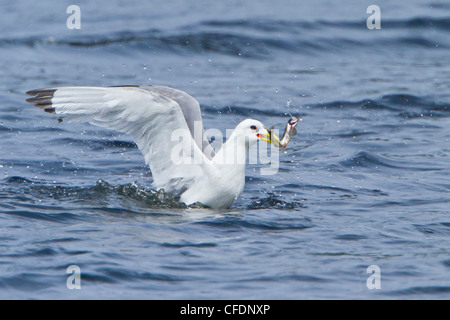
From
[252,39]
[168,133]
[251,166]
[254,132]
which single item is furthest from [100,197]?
[252,39]

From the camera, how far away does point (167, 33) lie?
17.5 meters

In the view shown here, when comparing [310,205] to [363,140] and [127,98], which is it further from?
[363,140]

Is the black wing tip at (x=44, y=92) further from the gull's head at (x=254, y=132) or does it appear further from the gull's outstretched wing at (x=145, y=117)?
the gull's head at (x=254, y=132)

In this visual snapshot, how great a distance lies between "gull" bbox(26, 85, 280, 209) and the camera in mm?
7879

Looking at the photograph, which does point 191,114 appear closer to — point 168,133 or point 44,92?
point 168,133

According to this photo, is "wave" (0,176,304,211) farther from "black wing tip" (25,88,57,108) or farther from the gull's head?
"black wing tip" (25,88,57,108)

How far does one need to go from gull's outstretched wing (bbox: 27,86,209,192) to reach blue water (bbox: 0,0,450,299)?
42 cm

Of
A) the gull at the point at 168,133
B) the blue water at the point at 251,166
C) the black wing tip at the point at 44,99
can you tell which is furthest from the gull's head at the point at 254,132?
the black wing tip at the point at 44,99

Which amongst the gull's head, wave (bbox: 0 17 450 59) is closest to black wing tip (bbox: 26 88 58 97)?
the gull's head

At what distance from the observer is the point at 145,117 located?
7.99 metres

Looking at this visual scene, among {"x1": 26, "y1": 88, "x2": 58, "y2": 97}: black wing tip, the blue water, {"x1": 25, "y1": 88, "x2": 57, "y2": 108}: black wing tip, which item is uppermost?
{"x1": 26, "y1": 88, "x2": 58, "y2": 97}: black wing tip

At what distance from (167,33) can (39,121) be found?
518 cm

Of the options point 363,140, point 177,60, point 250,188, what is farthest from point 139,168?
point 177,60

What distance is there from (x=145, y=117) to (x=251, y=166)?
2.95m
